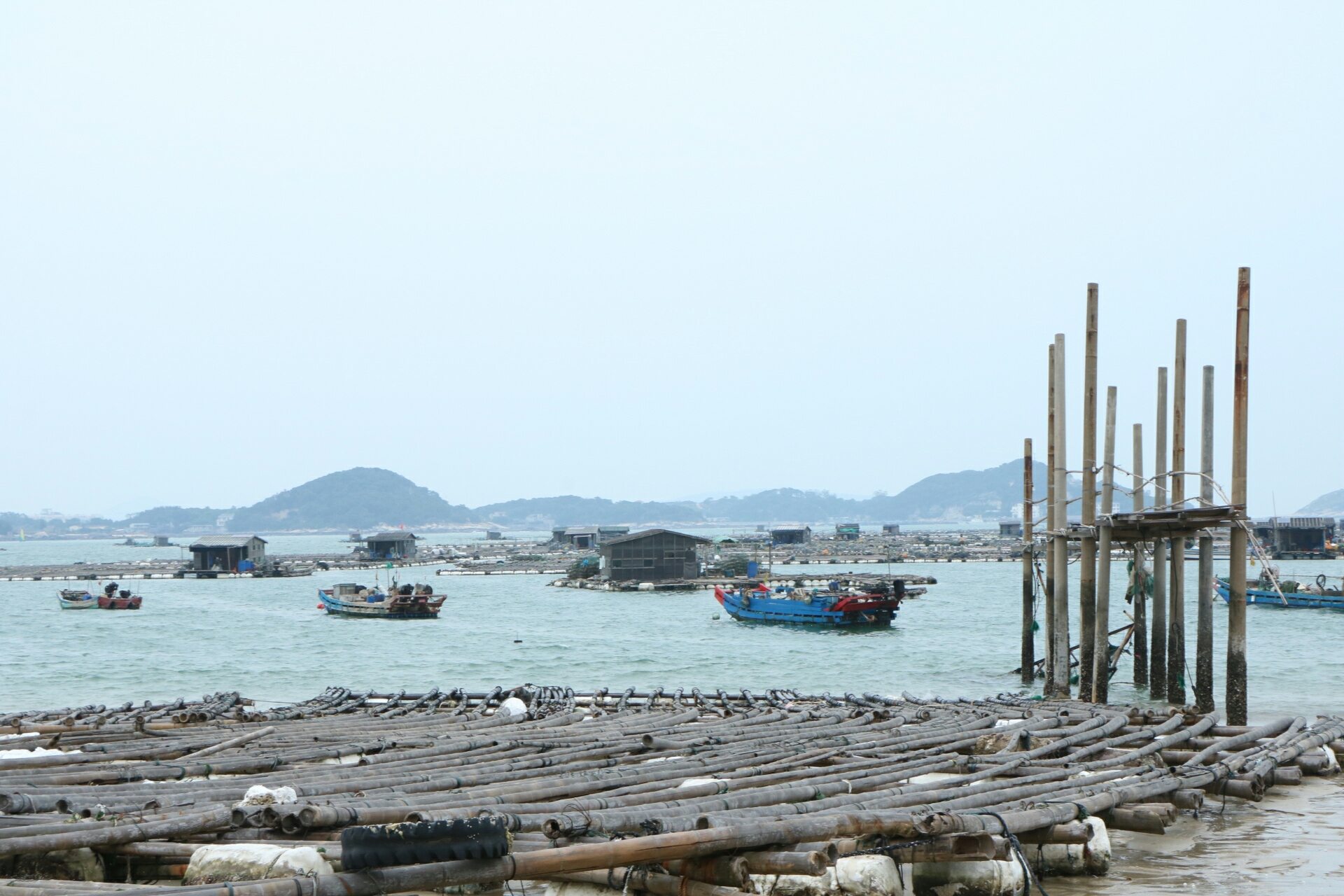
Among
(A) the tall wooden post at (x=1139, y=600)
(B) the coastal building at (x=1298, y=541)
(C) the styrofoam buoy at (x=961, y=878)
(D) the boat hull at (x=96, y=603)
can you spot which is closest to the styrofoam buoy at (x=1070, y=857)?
(C) the styrofoam buoy at (x=961, y=878)

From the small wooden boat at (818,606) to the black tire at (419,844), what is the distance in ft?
160

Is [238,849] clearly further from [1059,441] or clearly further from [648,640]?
[648,640]

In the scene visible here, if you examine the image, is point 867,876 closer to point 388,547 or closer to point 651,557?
point 651,557

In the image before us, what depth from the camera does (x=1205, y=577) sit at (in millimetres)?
22688

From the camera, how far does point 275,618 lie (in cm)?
6806

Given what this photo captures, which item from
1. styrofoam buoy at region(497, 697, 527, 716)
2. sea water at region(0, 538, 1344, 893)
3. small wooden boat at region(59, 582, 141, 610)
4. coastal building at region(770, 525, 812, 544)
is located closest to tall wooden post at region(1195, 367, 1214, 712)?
sea water at region(0, 538, 1344, 893)

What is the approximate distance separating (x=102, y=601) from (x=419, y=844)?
2868 inches

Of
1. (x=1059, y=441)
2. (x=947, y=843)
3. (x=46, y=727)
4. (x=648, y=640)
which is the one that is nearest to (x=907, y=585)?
(x=648, y=640)

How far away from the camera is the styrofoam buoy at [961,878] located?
9.43 m

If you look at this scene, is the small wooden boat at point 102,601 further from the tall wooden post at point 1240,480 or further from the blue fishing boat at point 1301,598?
the tall wooden post at point 1240,480

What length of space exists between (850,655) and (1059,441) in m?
22.4

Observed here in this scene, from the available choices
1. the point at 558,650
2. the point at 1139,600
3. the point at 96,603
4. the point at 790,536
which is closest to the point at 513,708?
the point at 1139,600

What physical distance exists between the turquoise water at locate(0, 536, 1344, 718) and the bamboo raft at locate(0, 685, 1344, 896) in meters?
13.9

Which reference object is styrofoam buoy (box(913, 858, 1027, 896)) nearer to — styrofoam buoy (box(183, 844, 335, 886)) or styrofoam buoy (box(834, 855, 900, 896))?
styrofoam buoy (box(834, 855, 900, 896))
